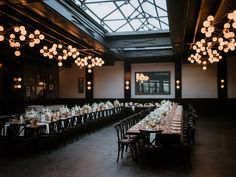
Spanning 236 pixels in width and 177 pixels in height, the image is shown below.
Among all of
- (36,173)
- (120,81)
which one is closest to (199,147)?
(36,173)

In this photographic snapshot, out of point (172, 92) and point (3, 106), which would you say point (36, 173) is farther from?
point (172, 92)

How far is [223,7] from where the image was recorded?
7.98 metres

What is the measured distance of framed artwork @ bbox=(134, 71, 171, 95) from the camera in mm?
19312

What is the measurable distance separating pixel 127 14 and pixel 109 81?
9065 millimetres

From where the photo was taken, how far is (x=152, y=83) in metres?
19.6

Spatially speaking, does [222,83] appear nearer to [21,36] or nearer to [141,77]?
[141,77]

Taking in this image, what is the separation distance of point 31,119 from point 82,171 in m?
3.23

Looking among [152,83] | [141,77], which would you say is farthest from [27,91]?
[152,83]

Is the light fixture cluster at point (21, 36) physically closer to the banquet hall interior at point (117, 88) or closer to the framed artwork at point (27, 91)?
the banquet hall interior at point (117, 88)

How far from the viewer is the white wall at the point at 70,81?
2088 cm

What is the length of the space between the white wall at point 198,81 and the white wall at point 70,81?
7.57 metres

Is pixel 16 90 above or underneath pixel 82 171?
above

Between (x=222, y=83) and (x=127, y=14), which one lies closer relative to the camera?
(x=127, y=14)

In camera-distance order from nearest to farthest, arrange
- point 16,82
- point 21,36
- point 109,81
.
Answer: point 21,36 → point 16,82 → point 109,81
